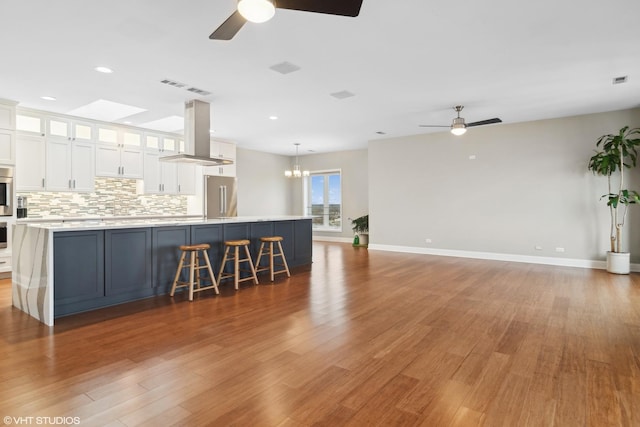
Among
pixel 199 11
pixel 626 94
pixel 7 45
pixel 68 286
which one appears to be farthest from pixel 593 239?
pixel 7 45

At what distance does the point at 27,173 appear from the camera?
569cm

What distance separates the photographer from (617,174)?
20.1 feet

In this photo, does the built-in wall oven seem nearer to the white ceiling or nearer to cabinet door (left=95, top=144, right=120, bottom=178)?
the white ceiling

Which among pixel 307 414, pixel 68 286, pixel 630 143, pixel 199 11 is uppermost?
pixel 199 11

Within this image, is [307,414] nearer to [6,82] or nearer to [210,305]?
[210,305]

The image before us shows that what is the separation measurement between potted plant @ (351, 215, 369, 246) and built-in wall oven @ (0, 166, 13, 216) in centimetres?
735

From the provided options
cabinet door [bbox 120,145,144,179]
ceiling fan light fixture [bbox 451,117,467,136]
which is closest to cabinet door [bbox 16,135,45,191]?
cabinet door [bbox 120,145,144,179]

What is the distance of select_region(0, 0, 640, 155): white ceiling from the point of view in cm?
301

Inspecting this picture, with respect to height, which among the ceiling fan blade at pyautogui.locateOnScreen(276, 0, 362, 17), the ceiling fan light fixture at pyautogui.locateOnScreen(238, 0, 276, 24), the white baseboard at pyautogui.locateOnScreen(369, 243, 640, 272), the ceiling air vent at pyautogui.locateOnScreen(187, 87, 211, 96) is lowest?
the white baseboard at pyautogui.locateOnScreen(369, 243, 640, 272)

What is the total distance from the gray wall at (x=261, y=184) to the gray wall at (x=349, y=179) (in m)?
1.19

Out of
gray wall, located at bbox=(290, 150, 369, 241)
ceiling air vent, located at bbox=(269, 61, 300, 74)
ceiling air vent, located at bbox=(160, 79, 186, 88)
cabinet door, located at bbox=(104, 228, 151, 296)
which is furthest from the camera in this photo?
gray wall, located at bbox=(290, 150, 369, 241)

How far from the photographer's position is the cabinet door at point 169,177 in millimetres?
7527

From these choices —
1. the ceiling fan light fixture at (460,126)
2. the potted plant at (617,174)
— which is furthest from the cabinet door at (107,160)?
the potted plant at (617,174)

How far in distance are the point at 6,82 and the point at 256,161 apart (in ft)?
20.5
